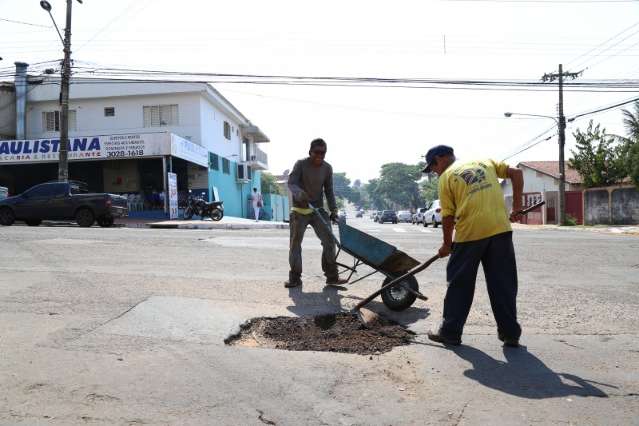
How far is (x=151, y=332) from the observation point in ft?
13.8

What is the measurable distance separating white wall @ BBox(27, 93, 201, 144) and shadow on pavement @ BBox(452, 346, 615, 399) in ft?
81.7

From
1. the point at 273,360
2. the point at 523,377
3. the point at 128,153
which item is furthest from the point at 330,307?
the point at 128,153

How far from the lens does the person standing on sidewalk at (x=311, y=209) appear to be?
5.90 metres

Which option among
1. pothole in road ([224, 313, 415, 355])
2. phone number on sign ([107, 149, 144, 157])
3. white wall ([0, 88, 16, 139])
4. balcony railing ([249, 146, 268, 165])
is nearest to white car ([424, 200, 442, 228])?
phone number on sign ([107, 149, 144, 157])

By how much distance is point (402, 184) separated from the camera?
96.4 metres

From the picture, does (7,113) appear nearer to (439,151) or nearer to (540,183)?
(439,151)

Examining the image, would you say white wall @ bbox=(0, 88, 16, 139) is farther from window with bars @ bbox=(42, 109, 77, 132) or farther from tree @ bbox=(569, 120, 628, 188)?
→ tree @ bbox=(569, 120, 628, 188)

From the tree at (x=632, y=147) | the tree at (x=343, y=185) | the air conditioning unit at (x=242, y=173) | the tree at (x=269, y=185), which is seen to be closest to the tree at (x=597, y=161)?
the tree at (x=632, y=147)

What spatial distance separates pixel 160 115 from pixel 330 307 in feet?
80.2

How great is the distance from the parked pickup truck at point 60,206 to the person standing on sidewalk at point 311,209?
39.3ft

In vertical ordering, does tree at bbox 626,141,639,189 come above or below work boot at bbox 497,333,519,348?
above

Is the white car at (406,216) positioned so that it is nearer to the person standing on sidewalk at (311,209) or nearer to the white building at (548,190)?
the white building at (548,190)

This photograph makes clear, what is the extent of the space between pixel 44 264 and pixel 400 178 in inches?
3615

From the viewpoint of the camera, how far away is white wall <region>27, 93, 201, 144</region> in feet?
88.4
